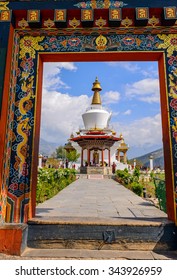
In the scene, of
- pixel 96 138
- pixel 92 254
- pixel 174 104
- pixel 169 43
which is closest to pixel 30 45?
pixel 169 43

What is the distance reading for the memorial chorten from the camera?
101ft

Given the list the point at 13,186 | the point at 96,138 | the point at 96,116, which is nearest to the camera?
the point at 13,186

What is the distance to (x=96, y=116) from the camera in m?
38.9

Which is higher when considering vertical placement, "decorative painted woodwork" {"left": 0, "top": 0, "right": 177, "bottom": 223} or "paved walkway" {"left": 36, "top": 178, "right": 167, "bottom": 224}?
"decorative painted woodwork" {"left": 0, "top": 0, "right": 177, "bottom": 223}

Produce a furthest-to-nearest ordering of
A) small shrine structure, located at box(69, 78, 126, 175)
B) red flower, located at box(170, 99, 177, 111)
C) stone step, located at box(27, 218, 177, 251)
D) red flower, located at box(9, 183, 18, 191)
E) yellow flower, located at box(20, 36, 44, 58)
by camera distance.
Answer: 1. small shrine structure, located at box(69, 78, 126, 175)
2. yellow flower, located at box(20, 36, 44, 58)
3. red flower, located at box(170, 99, 177, 111)
4. red flower, located at box(9, 183, 18, 191)
5. stone step, located at box(27, 218, 177, 251)

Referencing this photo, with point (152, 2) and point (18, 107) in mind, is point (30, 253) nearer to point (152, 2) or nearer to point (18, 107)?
point (18, 107)

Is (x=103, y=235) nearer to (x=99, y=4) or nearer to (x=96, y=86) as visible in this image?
(x=99, y=4)

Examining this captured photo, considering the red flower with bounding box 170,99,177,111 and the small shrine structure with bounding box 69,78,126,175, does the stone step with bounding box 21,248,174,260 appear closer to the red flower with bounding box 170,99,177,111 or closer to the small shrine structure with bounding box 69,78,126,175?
the red flower with bounding box 170,99,177,111

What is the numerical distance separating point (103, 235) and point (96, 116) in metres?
35.5

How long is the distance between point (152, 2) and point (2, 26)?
3402 millimetres

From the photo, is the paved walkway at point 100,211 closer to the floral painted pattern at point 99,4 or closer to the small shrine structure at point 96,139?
the floral painted pattern at point 99,4

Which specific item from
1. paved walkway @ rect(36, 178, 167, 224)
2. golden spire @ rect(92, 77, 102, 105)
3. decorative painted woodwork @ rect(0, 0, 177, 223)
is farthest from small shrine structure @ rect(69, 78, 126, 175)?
decorative painted woodwork @ rect(0, 0, 177, 223)

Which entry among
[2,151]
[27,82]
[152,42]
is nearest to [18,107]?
[27,82]

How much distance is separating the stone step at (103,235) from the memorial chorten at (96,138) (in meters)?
25.5
